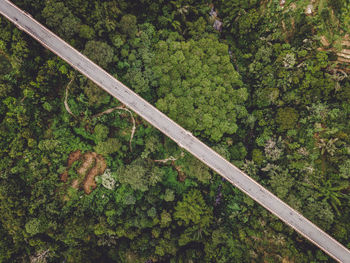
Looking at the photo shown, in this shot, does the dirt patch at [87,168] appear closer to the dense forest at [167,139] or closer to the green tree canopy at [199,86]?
the dense forest at [167,139]

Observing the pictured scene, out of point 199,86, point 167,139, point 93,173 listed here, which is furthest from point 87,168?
point 199,86

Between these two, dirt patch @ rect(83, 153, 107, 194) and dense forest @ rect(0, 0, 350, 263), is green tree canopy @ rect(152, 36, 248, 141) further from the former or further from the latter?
dirt patch @ rect(83, 153, 107, 194)

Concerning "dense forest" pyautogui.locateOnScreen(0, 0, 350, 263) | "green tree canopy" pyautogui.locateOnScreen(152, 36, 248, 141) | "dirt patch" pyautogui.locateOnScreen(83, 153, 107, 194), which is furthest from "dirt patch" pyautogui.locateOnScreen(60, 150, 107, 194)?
"green tree canopy" pyautogui.locateOnScreen(152, 36, 248, 141)

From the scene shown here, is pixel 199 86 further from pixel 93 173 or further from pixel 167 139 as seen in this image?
pixel 93 173

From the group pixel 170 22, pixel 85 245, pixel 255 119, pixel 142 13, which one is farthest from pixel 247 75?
pixel 85 245

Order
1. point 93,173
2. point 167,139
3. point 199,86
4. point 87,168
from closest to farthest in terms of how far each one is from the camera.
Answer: point 199,86 → point 87,168 → point 93,173 → point 167,139

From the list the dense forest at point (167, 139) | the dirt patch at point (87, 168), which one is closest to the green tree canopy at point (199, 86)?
the dense forest at point (167, 139)

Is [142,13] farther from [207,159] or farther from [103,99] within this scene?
[207,159]
